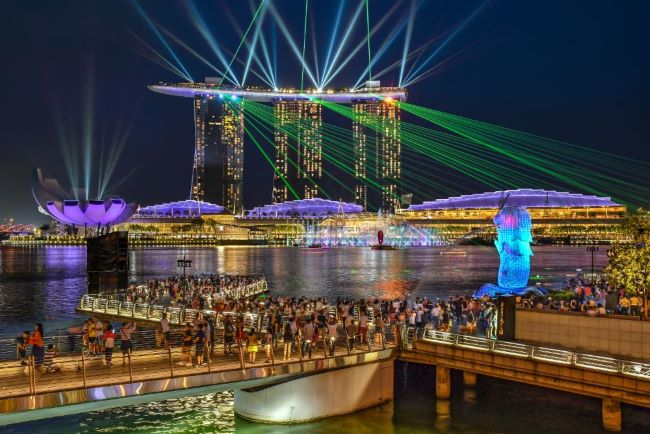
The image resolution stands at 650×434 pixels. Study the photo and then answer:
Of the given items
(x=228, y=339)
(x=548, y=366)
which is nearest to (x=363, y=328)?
(x=228, y=339)

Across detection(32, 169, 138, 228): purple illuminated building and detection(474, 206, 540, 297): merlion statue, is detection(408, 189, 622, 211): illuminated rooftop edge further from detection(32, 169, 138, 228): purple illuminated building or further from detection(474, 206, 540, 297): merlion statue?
detection(474, 206, 540, 297): merlion statue

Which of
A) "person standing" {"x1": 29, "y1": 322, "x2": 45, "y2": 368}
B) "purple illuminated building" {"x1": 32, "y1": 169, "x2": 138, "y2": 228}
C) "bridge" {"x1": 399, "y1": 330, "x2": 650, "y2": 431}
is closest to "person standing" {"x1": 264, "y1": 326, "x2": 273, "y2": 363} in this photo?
"bridge" {"x1": 399, "y1": 330, "x2": 650, "y2": 431}

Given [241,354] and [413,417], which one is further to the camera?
[413,417]

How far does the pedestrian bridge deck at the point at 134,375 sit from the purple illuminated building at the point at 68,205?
62.3m

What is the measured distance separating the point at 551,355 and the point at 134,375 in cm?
912

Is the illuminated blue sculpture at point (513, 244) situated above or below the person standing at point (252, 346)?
above

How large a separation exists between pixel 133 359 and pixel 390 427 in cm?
643

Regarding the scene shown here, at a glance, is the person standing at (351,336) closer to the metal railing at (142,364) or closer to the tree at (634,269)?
the metal railing at (142,364)

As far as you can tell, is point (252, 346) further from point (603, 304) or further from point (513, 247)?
point (513, 247)

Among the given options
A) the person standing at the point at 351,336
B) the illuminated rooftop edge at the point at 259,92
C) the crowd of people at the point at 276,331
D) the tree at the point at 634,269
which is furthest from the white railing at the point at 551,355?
the illuminated rooftop edge at the point at 259,92

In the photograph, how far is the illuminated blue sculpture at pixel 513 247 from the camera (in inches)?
1155

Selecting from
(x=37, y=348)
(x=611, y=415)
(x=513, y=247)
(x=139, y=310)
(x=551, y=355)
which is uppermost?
(x=513, y=247)

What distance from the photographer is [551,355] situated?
1516cm

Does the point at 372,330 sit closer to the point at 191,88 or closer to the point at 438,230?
the point at 191,88
